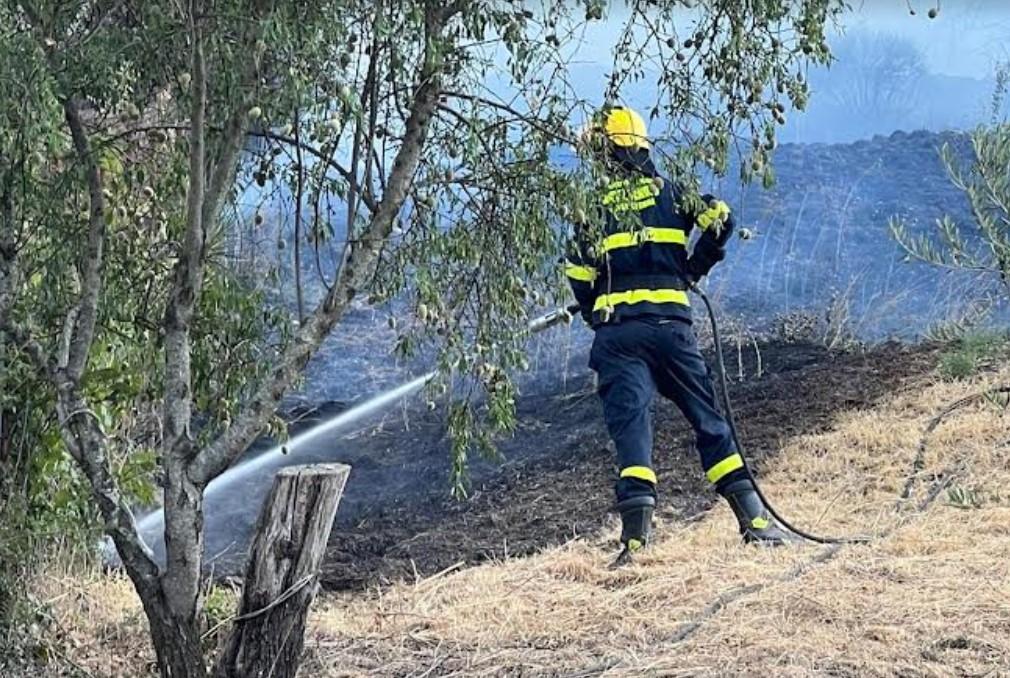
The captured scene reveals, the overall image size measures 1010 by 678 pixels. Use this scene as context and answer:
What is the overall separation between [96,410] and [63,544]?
1.69 ft

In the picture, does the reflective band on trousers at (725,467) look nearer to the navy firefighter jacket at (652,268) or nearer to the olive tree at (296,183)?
the navy firefighter jacket at (652,268)

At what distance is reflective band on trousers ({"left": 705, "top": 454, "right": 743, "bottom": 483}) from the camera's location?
6340 millimetres

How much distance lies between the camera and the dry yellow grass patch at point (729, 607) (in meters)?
4.68

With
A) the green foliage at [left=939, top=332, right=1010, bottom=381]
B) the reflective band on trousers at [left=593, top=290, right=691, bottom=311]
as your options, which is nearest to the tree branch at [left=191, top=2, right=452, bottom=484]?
the reflective band on trousers at [left=593, top=290, right=691, bottom=311]

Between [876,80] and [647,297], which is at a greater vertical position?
[876,80]

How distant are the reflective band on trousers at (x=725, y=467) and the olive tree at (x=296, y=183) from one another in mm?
1882

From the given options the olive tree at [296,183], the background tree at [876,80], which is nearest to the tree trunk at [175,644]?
the olive tree at [296,183]

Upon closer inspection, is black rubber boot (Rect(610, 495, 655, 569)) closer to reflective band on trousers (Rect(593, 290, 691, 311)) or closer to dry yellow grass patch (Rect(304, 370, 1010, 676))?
dry yellow grass patch (Rect(304, 370, 1010, 676))

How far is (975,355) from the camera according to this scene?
919cm

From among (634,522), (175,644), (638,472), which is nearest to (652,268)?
(638,472)

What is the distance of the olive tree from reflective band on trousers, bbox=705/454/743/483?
188 centimetres

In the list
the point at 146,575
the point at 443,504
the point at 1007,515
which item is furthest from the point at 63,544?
the point at 1007,515

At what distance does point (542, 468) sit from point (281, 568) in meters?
4.70

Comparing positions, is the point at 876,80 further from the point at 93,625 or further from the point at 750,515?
the point at 93,625
